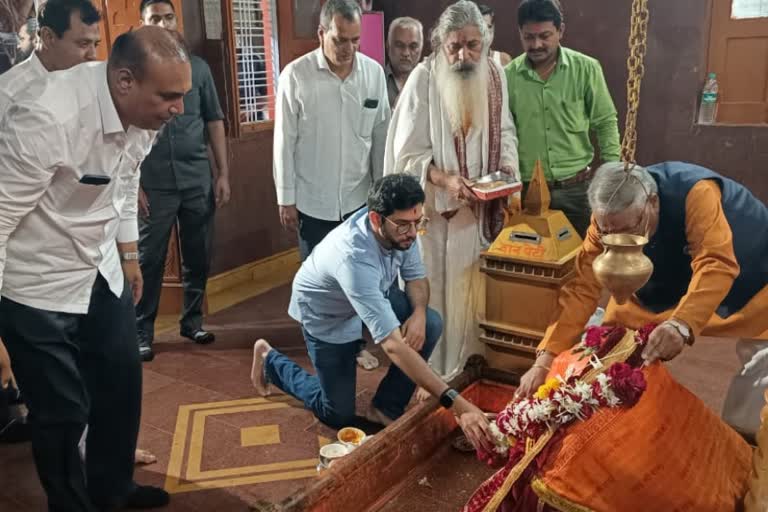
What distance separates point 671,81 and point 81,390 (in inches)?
191

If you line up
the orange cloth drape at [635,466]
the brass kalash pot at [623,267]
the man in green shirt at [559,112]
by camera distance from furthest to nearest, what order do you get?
the man in green shirt at [559,112] → the orange cloth drape at [635,466] → the brass kalash pot at [623,267]

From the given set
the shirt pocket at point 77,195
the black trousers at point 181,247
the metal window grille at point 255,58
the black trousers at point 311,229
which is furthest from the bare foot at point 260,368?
the metal window grille at point 255,58

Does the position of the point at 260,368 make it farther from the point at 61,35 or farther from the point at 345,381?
the point at 61,35

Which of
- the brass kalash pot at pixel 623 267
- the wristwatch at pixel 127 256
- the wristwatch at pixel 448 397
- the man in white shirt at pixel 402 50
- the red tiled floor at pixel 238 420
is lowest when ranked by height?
the red tiled floor at pixel 238 420

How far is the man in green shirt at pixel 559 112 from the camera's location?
3.46m

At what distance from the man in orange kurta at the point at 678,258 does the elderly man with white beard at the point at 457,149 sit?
3.02 ft

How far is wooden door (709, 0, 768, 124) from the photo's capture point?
5.19 m

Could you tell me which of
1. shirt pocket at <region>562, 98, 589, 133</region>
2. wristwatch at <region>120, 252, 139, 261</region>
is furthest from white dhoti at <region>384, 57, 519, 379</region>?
wristwatch at <region>120, 252, 139, 261</region>

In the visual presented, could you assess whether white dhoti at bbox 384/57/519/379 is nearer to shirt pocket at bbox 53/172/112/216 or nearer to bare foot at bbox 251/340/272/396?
bare foot at bbox 251/340/272/396

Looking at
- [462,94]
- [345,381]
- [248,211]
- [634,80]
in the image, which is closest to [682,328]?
[634,80]

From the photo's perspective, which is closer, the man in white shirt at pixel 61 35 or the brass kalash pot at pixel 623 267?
the brass kalash pot at pixel 623 267

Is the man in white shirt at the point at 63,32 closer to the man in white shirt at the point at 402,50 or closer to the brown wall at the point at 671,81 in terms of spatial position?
the man in white shirt at the point at 402,50

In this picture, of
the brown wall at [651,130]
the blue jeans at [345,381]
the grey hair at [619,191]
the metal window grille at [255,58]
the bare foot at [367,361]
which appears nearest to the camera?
the grey hair at [619,191]

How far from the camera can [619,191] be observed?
200 cm
